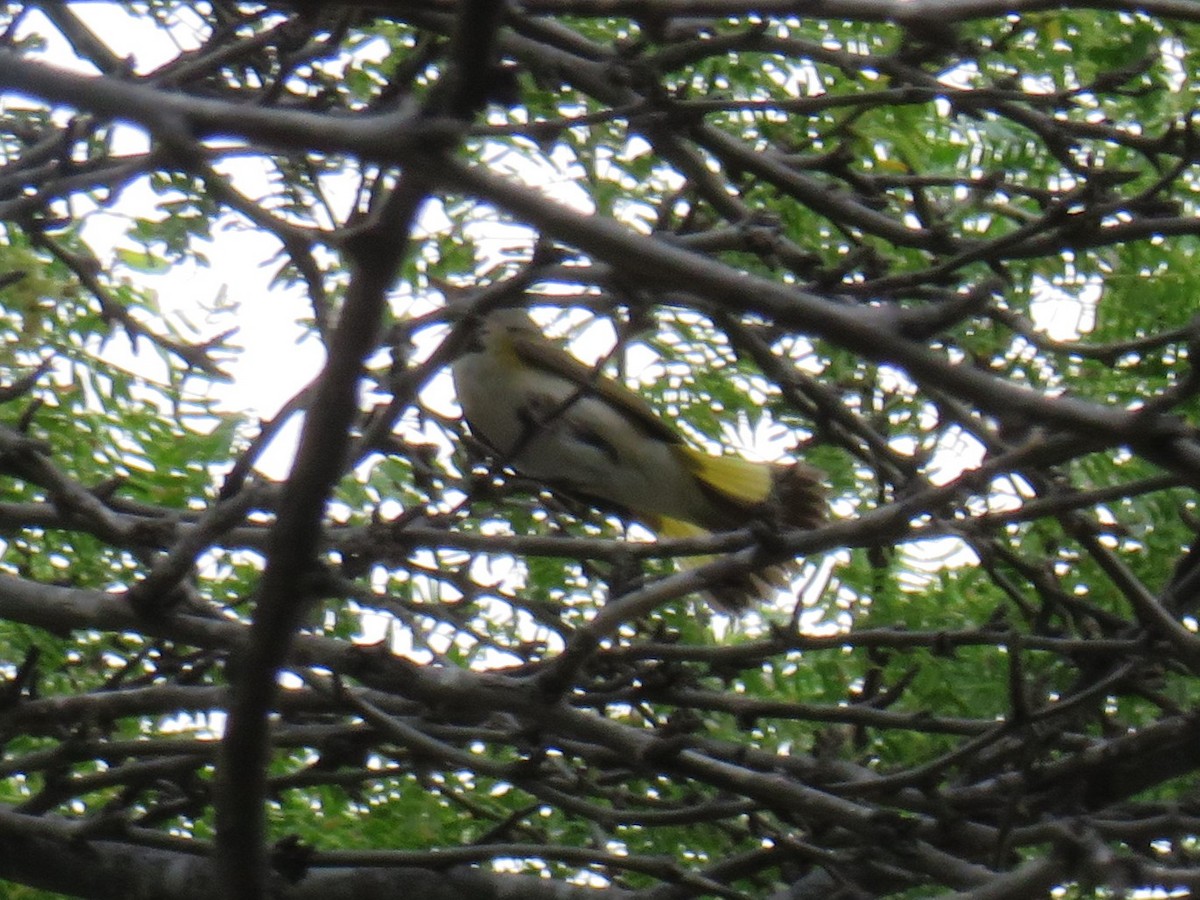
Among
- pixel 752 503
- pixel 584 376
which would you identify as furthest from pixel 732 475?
pixel 584 376

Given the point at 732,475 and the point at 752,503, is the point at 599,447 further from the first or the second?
the point at 752,503

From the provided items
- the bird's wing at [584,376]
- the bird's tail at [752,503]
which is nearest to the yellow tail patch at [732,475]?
the bird's tail at [752,503]

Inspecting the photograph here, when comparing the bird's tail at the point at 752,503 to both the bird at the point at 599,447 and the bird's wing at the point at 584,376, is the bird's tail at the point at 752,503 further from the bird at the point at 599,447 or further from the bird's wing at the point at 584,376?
the bird's wing at the point at 584,376

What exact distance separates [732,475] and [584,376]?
0.91m

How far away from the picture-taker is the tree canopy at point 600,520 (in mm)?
2342

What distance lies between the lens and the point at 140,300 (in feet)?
18.7

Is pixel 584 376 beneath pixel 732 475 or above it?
beneath

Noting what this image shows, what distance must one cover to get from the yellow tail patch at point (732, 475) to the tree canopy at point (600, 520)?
1.55ft

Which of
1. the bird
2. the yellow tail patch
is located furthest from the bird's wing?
the yellow tail patch

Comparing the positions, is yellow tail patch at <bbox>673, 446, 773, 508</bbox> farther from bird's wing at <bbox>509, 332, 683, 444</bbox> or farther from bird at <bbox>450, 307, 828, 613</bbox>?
bird's wing at <bbox>509, 332, 683, 444</bbox>

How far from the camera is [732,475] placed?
21.3 ft

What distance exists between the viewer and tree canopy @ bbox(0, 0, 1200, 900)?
92.2 inches

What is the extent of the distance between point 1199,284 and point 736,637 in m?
1.92

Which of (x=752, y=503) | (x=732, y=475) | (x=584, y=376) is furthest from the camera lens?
(x=732, y=475)
